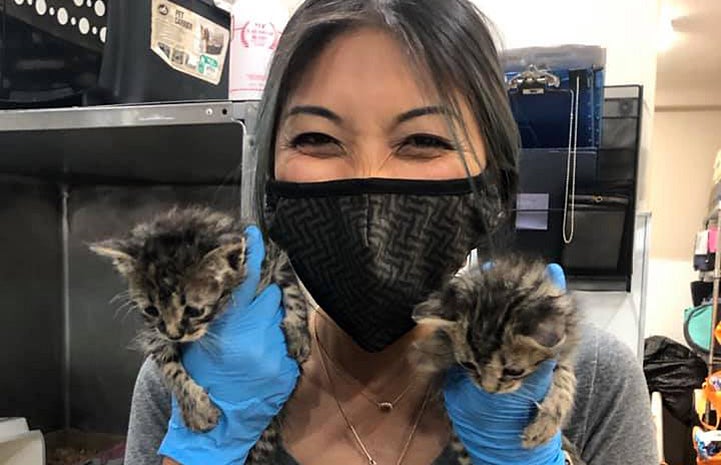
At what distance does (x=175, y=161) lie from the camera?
155 cm

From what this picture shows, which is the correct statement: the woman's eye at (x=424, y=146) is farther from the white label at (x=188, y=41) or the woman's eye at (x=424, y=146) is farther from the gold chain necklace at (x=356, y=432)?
the white label at (x=188, y=41)

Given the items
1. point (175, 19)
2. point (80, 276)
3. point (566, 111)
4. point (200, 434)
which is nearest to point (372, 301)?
point (200, 434)

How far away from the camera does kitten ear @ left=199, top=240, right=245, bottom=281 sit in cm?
78

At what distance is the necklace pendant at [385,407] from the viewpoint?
0.97 metres

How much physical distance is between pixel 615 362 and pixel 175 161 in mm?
992

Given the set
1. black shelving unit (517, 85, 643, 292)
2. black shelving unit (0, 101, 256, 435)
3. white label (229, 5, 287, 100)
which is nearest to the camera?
white label (229, 5, 287, 100)

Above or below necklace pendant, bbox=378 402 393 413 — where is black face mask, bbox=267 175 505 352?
above

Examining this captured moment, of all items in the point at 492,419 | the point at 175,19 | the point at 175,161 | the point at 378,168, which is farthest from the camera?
the point at 175,161

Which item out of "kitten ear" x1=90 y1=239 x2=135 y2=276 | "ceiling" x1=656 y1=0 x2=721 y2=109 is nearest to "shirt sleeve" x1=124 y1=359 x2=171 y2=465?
"kitten ear" x1=90 y1=239 x2=135 y2=276

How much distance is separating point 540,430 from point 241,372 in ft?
1.13

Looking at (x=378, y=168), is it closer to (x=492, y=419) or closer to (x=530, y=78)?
(x=492, y=419)

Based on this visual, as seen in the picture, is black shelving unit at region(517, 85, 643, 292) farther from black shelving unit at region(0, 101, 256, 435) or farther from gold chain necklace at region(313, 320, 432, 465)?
gold chain necklace at region(313, 320, 432, 465)

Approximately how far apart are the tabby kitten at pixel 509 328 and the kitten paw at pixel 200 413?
0.28 m

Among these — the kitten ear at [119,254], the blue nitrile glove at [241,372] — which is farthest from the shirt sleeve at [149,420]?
the kitten ear at [119,254]
